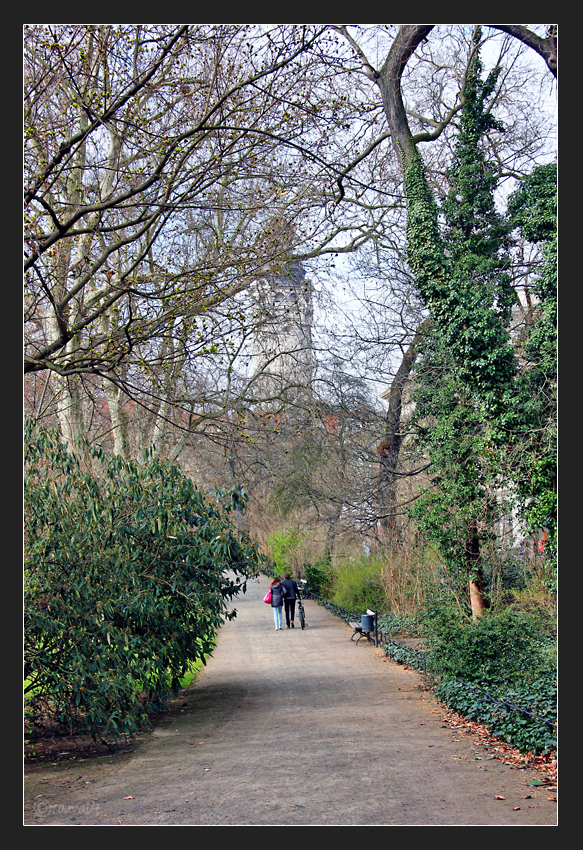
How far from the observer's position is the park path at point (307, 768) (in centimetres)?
577

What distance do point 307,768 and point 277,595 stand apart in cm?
1282

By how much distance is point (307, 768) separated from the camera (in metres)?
7.04

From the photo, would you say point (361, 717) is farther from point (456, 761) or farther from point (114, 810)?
point (114, 810)

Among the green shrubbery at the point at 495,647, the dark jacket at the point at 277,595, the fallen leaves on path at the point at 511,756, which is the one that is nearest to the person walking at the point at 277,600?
the dark jacket at the point at 277,595

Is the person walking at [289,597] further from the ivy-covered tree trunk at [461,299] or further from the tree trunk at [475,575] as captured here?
the tree trunk at [475,575]

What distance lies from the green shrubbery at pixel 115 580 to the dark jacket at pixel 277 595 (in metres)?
10.0

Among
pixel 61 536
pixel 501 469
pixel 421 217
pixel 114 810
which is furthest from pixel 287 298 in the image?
pixel 114 810

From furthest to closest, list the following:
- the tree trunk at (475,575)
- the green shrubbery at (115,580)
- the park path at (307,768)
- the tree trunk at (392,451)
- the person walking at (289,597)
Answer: the person walking at (289,597), the tree trunk at (392,451), the tree trunk at (475,575), the green shrubbery at (115,580), the park path at (307,768)

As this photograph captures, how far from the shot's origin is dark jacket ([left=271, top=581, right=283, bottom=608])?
64.4ft

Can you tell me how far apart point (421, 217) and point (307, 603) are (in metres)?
17.6

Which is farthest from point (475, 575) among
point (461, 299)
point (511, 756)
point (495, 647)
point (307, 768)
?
point (307, 768)

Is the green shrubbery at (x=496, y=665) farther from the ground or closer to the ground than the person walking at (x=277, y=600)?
farther from the ground

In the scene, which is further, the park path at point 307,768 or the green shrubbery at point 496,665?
the green shrubbery at point 496,665

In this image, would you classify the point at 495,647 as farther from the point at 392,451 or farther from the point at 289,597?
the point at 289,597
